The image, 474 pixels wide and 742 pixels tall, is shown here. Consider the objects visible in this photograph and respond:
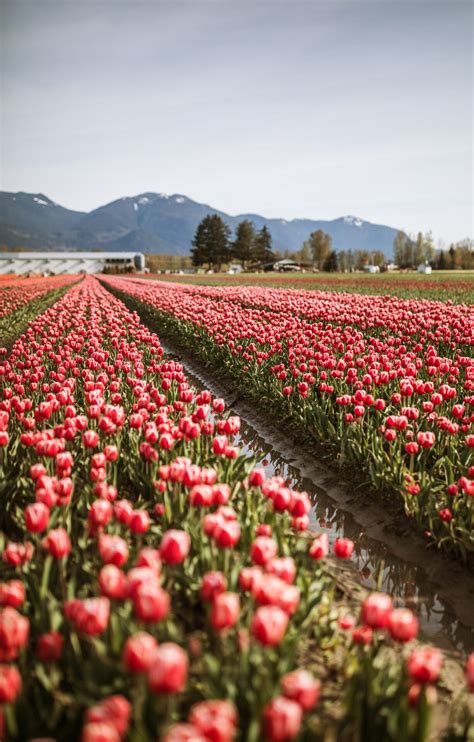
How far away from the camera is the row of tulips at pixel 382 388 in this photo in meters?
4.72

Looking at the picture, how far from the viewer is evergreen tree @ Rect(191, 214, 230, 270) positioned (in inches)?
4926

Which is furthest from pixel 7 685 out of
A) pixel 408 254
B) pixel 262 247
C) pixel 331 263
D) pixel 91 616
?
pixel 408 254

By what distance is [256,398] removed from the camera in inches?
361

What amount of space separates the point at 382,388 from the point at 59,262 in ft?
410

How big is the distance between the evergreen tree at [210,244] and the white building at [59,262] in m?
12.6

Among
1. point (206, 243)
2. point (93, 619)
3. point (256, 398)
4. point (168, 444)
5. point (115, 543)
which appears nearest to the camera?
point (93, 619)

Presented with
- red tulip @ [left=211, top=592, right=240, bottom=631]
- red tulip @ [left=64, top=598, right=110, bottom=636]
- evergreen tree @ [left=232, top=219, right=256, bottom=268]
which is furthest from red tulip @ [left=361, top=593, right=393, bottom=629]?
evergreen tree @ [left=232, top=219, right=256, bottom=268]

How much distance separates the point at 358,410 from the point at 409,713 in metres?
3.67

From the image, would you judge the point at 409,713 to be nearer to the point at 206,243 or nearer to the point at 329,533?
the point at 329,533

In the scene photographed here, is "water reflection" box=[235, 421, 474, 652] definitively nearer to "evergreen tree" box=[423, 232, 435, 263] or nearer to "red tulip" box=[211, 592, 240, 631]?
"red tulip" box=[211, 592, 240, 631]

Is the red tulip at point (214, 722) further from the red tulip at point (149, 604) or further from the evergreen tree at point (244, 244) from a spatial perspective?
the evergreen tree at point (244, 244)

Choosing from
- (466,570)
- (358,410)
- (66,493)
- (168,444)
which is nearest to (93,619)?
(66,493)

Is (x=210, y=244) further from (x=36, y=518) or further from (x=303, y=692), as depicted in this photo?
(x=303, y=692)

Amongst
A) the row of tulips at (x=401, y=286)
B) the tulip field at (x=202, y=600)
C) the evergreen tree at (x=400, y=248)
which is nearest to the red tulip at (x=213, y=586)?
the tulip field at (x=202, y=600)
